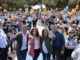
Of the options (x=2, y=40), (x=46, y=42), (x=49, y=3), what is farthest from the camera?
(x=49, y=3)

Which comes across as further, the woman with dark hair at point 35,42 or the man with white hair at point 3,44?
the man with white hair at point 3,44

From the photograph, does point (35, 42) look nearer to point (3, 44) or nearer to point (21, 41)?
point (21, 41)

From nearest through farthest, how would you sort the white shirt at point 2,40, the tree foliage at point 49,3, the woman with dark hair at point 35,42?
the woman with dark hair at point 35,42, the white shirt at point 2,40, the tree foliage at point 49,3

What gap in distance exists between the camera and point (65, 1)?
45562 mm

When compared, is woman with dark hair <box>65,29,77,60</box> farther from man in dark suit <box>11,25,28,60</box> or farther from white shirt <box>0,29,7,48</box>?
white shirt <box>0,29,7,48</box>

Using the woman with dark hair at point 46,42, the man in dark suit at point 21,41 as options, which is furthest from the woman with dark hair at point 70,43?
the man in dark suit at point 21,41

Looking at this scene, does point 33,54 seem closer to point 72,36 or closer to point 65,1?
point 72,36

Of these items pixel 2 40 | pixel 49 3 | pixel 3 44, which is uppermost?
pixel 2 40

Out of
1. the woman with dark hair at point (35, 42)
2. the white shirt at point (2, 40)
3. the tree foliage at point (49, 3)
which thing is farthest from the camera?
the tree foliage at point (49, 3)

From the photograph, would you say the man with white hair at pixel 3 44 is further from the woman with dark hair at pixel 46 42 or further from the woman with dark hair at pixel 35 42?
the woman with dark hair at pixel 46 42

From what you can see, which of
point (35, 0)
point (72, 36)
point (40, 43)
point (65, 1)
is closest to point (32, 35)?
point (40, 43)

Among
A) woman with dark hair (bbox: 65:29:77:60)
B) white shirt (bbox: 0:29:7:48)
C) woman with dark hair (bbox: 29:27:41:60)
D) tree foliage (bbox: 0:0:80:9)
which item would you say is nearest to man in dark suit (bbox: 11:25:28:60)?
woman with dark hair (bbox: 29:27:41:60)

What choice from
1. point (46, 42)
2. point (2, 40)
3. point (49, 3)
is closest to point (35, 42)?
point (46, 42)

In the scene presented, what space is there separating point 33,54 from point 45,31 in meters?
0.76
